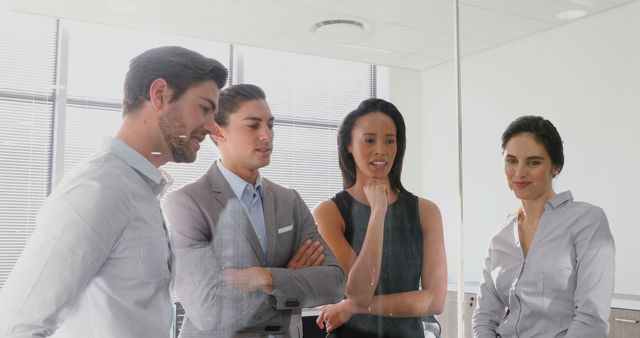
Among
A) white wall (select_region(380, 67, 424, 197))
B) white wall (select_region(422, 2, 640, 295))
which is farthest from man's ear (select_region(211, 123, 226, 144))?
white wall (select_region(422, 2, 640, 295))

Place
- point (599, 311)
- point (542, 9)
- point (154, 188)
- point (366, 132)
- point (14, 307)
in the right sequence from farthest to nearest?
1. point (542, 9)
2. point (599, 311)
3. point (366, 132)
4. point (154, 188)
5. point (14, 307)

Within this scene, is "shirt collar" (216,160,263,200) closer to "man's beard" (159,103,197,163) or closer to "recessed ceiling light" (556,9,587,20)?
"man's beard" (159,103,197,163)

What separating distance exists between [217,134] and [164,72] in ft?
0.74

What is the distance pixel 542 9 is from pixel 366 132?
1.06 meters

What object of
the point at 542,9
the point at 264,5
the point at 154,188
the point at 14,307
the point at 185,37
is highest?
the point at 542,9

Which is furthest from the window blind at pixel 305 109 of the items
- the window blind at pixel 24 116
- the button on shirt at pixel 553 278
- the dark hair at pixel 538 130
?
the button on shirt at pixel 553 278

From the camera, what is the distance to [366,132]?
2.09 meters

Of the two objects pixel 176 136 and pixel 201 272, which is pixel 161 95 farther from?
pixel 201 272

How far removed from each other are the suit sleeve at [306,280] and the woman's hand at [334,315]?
27 millimetres

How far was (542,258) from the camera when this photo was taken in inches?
93.2

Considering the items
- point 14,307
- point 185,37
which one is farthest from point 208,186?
point 14,307

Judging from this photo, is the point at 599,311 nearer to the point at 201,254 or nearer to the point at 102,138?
the point at 201,254

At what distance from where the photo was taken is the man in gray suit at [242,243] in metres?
1.62

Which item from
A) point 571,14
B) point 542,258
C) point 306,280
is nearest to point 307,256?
point 306,280
